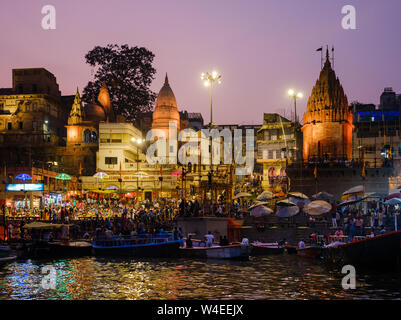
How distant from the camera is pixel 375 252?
2130cm

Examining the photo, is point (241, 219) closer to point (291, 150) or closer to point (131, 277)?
point (131, 277)

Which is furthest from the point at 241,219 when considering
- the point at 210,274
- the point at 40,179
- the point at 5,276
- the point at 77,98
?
the point at 77,98

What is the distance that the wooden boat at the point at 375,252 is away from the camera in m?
20.8

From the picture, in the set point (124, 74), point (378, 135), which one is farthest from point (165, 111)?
point (378, 135)

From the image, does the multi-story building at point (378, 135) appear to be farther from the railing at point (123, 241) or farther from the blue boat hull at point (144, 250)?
the blue boat hull at point (144, 250)

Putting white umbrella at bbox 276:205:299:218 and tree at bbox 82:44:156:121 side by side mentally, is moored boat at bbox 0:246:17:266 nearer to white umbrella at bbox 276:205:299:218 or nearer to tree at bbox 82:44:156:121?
white umbrella at bbox 276:205:299:218

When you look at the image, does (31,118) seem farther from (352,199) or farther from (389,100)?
(389,100)

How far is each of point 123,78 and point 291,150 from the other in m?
24.3

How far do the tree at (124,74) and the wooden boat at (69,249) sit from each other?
40.2 m

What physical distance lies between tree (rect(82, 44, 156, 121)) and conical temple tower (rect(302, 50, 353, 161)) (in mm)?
25165

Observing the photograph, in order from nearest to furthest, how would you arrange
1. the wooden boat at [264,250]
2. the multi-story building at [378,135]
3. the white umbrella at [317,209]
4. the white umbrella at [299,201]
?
the wooden boat at [264,250] < the white umbrella at [317,209] < the white umbrella at [299,201] < the multi-story building at [378,135]

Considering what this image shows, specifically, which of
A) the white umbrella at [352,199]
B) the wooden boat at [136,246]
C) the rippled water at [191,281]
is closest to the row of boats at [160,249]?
the wooden boat at [136,246]

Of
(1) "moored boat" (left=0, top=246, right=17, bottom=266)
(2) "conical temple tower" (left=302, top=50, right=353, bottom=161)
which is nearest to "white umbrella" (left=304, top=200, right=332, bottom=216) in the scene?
(1) "moored boat" (left=0, top=246, right=17, bottom=266)

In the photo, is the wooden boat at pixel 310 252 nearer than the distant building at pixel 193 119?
Yes
